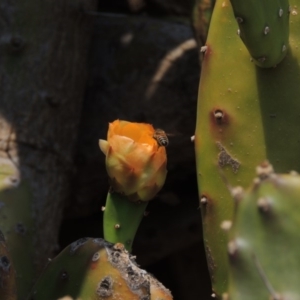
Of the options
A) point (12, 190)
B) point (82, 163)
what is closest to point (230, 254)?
point (12, 190)

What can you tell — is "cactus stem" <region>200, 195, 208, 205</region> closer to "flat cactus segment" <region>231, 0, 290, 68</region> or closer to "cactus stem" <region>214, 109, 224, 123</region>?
"cactus stem" <region>214, 109, 224, 123</region>

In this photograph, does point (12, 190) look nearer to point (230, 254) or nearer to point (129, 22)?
point (129, 22)

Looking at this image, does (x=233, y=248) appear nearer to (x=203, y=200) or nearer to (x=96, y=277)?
(x=96, y=277)

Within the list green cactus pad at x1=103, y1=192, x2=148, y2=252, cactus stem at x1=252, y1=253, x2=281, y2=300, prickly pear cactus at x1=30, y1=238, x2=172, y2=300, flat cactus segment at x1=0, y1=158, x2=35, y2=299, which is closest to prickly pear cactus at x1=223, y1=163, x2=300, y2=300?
cactus stem at x1=252, y1=253, x2=281, y2=300

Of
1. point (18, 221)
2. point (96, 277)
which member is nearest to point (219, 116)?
point (96, 277)

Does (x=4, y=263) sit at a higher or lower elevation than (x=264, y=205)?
lower

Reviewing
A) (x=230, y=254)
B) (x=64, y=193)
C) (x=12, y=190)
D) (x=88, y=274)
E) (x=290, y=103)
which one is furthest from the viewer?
(x=64, y=193)
